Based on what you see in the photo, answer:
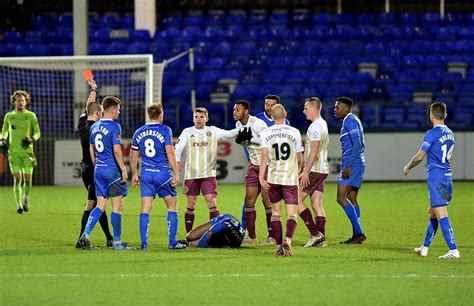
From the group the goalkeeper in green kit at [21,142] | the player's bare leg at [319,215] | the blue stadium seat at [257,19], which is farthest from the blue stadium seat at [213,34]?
the player's bare leg at [319,215]

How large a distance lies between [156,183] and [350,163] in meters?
2.64

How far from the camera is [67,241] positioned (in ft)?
42.2

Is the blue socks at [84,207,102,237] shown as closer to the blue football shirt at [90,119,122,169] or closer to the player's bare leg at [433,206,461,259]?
the blue football shirt at [90,119,122,169]

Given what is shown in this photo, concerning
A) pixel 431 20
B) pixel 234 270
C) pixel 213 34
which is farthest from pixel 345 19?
pixel 234 270

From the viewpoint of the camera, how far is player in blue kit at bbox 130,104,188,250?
11.5m

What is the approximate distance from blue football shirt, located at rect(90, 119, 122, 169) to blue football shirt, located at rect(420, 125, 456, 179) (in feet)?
11.7

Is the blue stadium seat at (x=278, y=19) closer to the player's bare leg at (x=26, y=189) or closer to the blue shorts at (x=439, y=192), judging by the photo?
the player's bare leg at (x=26, y=189)

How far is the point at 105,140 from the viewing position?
38.1 feet

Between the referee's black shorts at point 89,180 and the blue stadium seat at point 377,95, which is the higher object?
the blue stadium seat at point 377,95

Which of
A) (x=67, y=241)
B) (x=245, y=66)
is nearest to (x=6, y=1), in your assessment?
(x=245, y=66)

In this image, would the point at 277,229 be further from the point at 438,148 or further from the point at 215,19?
the point at 215,19

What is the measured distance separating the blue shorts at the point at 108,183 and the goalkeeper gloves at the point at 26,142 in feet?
17.8

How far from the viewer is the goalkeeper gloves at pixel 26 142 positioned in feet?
55.2

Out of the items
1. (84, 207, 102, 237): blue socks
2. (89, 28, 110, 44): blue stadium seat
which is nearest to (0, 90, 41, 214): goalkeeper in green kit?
(84, 207, 102, 237): blue socks
